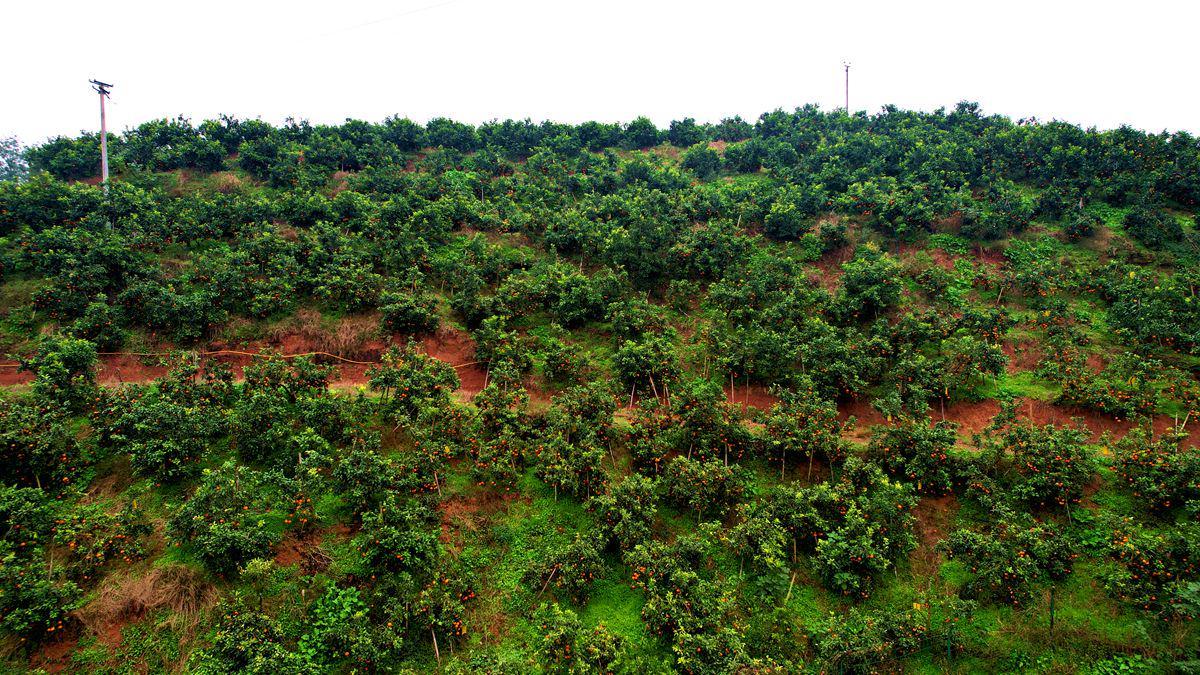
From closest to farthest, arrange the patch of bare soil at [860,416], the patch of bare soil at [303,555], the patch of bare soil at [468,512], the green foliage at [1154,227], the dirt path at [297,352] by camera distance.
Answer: the patch of bare soil at [303,555] → the patch of bare soil at [468,512] → the patch of bare soil at [860,416] → the dirt path at [297,352] → the green foliage at [1154,227]

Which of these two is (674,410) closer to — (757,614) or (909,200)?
(757,614)

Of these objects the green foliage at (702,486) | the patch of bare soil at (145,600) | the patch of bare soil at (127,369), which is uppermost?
the patch of bare soil at (127,369)

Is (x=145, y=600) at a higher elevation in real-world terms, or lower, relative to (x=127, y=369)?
lower

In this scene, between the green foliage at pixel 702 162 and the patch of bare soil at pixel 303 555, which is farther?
the green foliage at pixel 702 162

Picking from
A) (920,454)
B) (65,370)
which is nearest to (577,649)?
(920,454)

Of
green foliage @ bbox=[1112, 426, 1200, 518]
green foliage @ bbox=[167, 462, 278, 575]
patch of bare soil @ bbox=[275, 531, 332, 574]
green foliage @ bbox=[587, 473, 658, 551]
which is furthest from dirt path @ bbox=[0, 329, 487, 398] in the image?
green foliage @ bbox=[1112, 426, 1200, 518]

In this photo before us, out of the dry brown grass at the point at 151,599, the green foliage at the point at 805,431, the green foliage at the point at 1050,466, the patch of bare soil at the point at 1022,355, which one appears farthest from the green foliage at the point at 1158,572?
the dry brown grass at the point at 151,599

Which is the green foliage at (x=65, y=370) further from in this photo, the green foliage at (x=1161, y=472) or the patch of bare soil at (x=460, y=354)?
the green foliage at (x=1161, y=472)

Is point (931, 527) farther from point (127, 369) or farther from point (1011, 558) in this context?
point (127, 369)

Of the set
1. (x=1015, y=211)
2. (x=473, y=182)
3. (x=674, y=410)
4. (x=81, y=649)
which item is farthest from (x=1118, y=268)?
(x=81, y=649)
